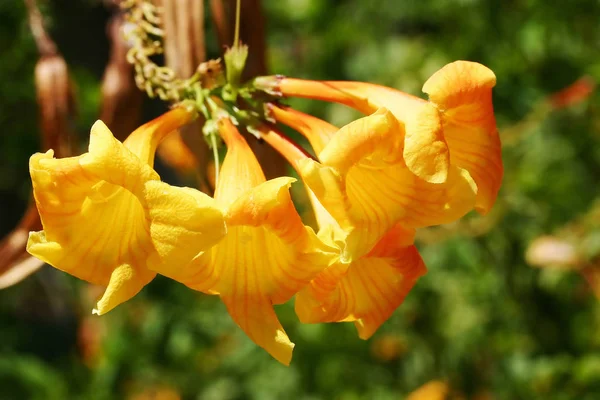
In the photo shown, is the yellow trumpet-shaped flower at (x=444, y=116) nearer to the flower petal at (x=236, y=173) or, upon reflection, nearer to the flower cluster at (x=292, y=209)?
the flower cluster at (x=292, y=209)

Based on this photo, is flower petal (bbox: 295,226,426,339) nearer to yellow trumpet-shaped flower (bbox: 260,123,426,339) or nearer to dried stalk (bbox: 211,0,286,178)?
yellow trumpet-shaped flower (bbox: 260,123,426,339)

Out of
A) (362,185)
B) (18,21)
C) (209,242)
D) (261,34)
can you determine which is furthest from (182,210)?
(18,21)

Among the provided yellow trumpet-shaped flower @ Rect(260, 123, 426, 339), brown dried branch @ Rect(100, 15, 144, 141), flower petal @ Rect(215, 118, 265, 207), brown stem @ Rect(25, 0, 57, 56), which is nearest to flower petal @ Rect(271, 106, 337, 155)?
yellow trumpet-shaped flower @ Rect(260, 123, 426, 339)

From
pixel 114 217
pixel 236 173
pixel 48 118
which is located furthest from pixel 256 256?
pixel 48 118

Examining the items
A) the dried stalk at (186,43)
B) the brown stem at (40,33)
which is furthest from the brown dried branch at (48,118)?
the dried stalk at (186,43)

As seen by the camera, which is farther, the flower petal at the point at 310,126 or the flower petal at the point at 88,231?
the flower petal at the point at 310,126
